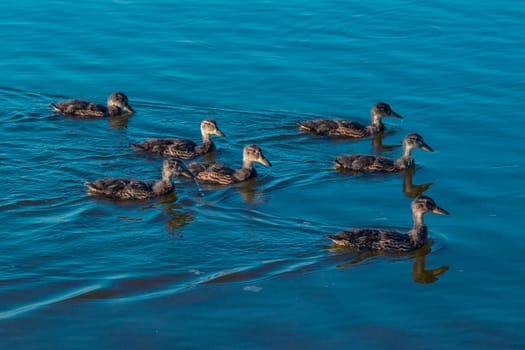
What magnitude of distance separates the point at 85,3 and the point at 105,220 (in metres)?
10.4

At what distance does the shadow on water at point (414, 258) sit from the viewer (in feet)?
35.7

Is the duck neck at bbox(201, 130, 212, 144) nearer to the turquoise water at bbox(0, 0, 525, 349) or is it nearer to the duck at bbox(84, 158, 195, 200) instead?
the turquoise water at bbox(0, 0, 525, 349)

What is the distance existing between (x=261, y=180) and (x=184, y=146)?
1297 millimetres

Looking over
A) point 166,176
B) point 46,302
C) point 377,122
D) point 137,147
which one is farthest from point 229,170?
point 46,302

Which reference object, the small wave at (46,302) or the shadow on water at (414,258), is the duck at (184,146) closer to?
the shadow on water at (414,258)

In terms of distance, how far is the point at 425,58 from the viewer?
712 inches

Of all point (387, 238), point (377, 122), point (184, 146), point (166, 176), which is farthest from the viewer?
point (377, 122)

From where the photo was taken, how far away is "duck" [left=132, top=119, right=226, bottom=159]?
1409 cm

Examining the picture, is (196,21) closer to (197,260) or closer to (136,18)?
(136,18)

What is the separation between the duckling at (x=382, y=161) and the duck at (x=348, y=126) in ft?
3.49

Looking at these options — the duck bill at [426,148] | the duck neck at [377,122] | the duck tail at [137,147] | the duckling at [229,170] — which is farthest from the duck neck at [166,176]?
the duck neck at [377,122]

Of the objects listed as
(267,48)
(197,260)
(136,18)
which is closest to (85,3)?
(136,18)

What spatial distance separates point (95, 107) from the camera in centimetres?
1555

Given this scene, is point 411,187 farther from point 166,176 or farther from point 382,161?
point 166,176
